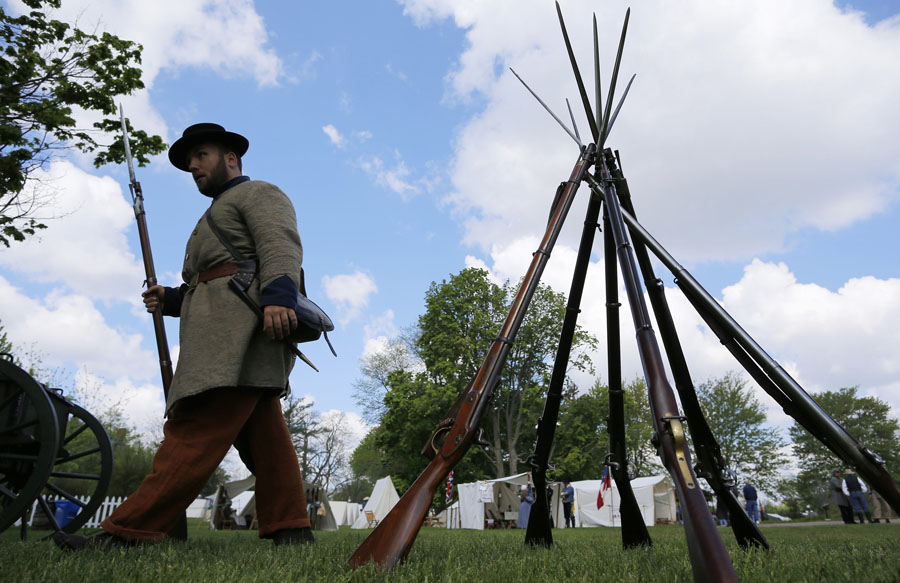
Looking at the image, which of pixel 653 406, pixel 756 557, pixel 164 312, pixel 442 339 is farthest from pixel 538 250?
pixel 442 339

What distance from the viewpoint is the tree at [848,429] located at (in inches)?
1699

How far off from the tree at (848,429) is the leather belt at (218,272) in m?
49.9

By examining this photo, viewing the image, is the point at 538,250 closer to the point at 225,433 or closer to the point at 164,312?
the point at 225,433

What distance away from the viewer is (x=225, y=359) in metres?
3.10

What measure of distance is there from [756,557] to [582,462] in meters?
29.4

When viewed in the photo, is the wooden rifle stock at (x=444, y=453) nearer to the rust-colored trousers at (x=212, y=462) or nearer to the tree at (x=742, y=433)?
the rust-colored trousers at (x=212, y=462)

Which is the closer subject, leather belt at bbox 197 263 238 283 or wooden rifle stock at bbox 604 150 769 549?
wooden rifle stock at bbox 604 150 769 549

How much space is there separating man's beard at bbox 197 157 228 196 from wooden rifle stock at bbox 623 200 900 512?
9.01ft

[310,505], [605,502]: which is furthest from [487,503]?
[310,505]

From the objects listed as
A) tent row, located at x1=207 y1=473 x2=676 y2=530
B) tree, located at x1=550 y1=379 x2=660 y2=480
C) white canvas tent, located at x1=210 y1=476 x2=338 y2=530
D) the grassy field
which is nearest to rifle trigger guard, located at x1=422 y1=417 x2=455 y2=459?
the grassy field

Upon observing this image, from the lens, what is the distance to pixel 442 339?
101ft

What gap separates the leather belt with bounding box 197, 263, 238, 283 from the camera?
11.1 ft

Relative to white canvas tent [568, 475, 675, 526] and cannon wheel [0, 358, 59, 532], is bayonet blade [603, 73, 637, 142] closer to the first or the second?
cannon wheel [0, 358, 59, 532]

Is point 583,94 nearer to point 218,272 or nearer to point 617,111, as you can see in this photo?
point 617,111
